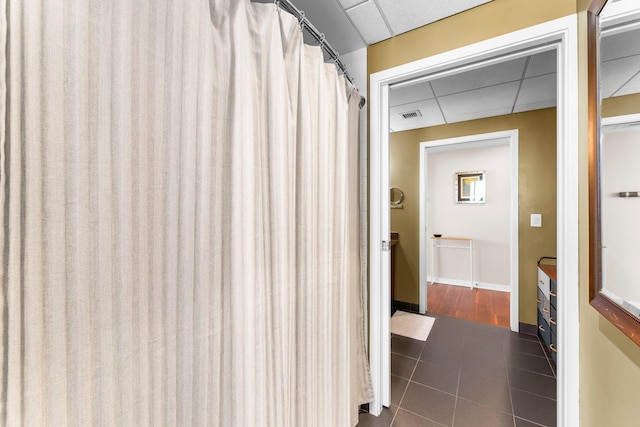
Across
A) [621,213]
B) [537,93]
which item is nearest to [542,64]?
[537,93]

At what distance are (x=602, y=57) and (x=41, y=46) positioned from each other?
65.9 inches

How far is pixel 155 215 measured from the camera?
65 cm

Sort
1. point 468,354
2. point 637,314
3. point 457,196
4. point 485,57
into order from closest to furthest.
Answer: point 637,314, point 485,57, point 468,354, point 457,196

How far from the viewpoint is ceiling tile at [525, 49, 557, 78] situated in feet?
6.08

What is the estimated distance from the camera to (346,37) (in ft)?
5.50

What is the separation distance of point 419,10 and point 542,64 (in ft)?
4.01

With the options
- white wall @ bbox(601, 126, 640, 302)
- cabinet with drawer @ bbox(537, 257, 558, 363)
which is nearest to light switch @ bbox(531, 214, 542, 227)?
cabinet with drawer @ bbox(537, 257, 558, 363)

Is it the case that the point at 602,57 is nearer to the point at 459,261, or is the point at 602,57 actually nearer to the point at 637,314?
the point at 637,314

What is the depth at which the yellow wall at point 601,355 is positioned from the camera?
0.84 metres

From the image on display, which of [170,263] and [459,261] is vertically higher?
[170,263]

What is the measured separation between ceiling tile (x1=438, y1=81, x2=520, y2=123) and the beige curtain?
2.09m

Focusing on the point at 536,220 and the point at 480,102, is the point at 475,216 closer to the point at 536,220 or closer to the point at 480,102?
the point at 536,220

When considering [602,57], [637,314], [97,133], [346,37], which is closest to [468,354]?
[637,314]

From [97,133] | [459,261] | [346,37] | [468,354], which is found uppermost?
[346,37]
